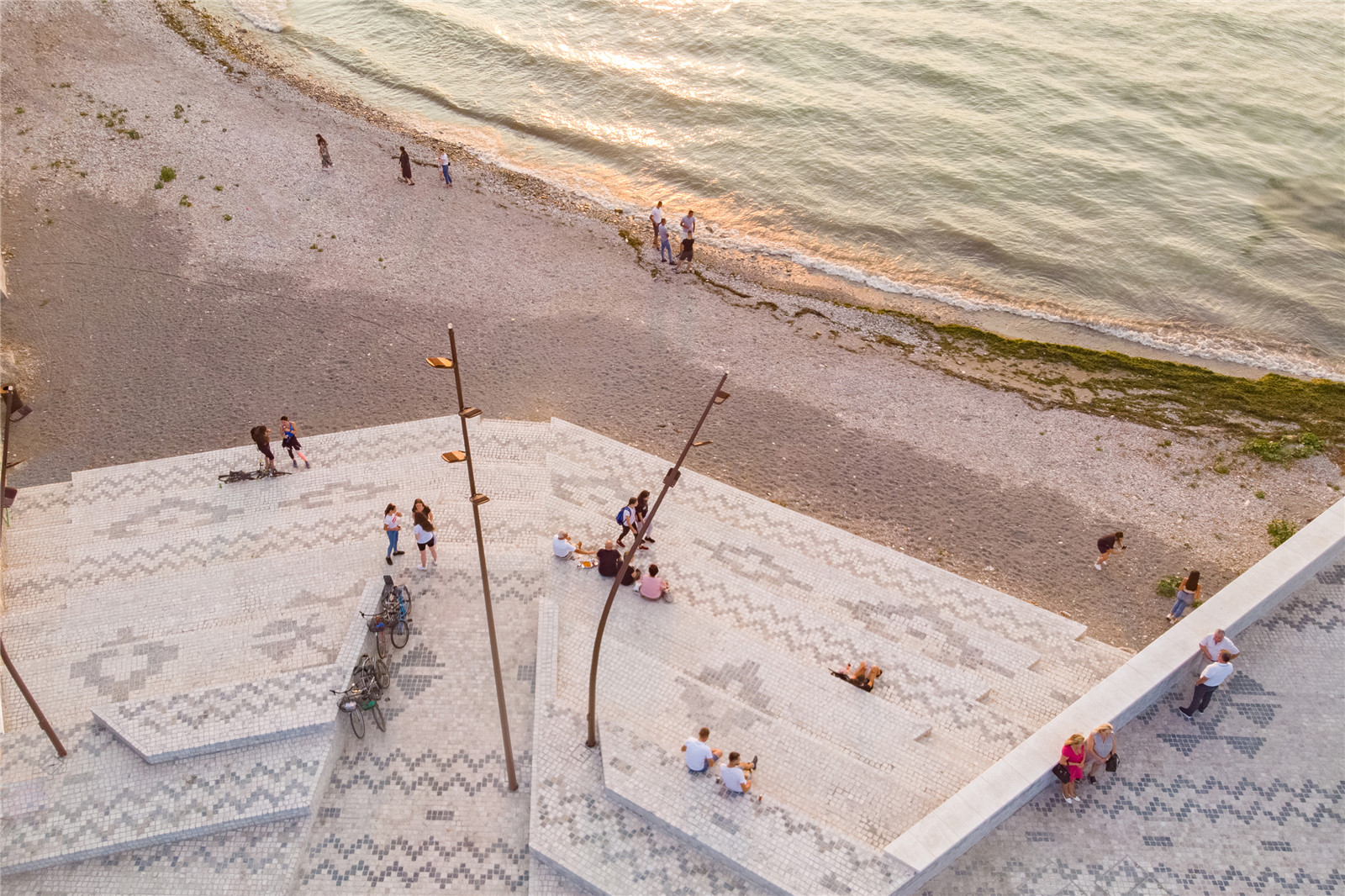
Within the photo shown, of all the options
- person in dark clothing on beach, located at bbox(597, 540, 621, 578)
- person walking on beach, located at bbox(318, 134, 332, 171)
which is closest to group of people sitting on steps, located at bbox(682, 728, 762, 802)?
person in dark clothing on beach, located at bbox(597, 540, 621, 578)

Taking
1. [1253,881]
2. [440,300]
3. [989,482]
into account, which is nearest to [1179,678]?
[1253,881]

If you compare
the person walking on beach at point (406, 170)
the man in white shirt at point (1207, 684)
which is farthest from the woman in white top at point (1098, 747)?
the person walking on beach at point (406, 170)

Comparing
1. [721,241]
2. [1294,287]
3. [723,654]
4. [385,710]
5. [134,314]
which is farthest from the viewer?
[721,241]

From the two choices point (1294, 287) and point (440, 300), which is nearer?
point (440, 300)

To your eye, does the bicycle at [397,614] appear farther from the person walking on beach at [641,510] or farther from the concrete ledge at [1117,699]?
the concrete ledge at [1117,699]

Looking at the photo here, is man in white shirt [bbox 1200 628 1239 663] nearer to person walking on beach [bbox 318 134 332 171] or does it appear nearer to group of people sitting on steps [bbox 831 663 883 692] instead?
group of people sitting on steps [bbox 831 663 883 692]

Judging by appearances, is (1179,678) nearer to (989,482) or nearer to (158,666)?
(989,482)
